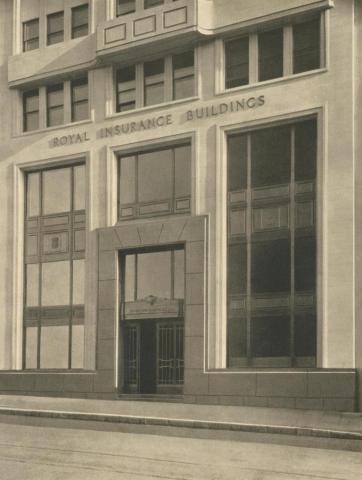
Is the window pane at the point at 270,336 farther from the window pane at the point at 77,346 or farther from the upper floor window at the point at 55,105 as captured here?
the upper floor window at the point at 55,105

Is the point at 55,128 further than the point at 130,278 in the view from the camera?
Yes

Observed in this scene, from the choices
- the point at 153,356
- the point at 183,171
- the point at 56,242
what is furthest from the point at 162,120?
the point at 153,356

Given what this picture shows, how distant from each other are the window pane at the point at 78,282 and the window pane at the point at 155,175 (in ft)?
10.8

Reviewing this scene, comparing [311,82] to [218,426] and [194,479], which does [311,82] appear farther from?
[194,479]

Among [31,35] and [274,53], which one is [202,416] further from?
[31,35]

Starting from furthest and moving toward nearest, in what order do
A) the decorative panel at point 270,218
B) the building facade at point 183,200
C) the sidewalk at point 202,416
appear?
the decorative panel at point 270,218
the building facade at point 183,200
the sidewalk at point 202,416

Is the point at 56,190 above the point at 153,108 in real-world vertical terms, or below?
below

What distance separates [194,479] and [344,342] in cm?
1040

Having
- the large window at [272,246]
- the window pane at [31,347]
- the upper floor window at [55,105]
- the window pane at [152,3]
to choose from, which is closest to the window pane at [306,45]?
the large window at [272,246]

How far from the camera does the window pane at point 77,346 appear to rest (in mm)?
28312

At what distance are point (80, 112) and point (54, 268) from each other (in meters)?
5.64

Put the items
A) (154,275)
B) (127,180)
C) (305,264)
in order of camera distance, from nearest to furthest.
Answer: (305,264) < (154,275) < (127,180)

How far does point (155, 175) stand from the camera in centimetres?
2759

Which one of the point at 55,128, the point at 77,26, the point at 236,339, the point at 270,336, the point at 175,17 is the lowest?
the point at 236,339
